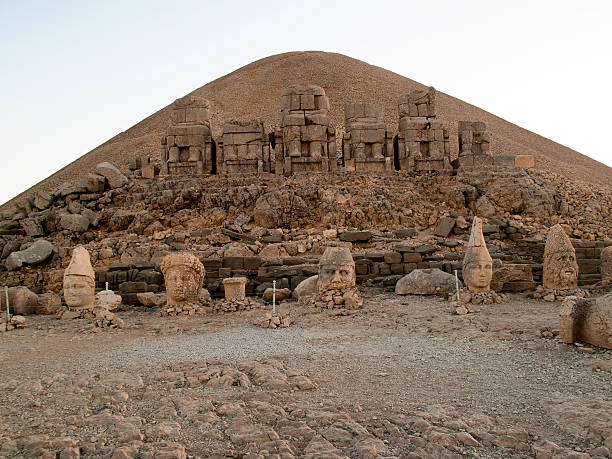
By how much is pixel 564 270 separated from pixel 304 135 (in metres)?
10.5

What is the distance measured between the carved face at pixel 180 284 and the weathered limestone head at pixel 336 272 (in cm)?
258

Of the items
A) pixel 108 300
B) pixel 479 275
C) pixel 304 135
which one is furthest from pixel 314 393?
pixel 304 135

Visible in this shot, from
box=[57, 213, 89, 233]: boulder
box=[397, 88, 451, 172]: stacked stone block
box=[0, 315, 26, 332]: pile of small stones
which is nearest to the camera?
box=[0, 315, 26, 332]: pile of small stones

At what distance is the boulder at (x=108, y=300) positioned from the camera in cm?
1117

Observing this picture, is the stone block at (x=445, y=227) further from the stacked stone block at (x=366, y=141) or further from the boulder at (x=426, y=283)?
the stacked stone block at (x=366, y=141)

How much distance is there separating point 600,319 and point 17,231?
53.1 feet

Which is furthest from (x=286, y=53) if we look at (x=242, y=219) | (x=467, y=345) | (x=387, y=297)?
(x=467, y=345)

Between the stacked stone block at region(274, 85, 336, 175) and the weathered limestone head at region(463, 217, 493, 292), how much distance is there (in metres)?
8.59

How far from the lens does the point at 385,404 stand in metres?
4.68

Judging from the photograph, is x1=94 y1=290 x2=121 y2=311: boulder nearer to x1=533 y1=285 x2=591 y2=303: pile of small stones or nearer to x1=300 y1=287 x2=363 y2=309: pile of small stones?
x1=300 y1=287 x2=363 y2=309: pile of small stones

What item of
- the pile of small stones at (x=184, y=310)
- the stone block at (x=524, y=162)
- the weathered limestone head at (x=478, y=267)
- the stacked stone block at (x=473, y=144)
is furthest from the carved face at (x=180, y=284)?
the stone block at (x=524, y=162)

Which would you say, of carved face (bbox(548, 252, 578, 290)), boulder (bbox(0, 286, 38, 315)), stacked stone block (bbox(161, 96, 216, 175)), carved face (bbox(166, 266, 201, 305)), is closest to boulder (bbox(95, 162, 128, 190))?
stacked stone block (bbox(161, 96, 216, 175))

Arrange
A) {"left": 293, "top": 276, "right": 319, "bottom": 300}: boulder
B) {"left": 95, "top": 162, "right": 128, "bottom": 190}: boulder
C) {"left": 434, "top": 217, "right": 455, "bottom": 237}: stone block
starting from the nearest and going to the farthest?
{"left": 293, "top": 276, "right": 319, "bottom": 300}: boulder, {"left": 434, "top": 217, "right": 455, "bottom": 237}: stone block, {"left": 95, "top": 162, "right": 128, "bottom": 190}: boulder

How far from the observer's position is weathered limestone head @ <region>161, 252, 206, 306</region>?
406 inches
